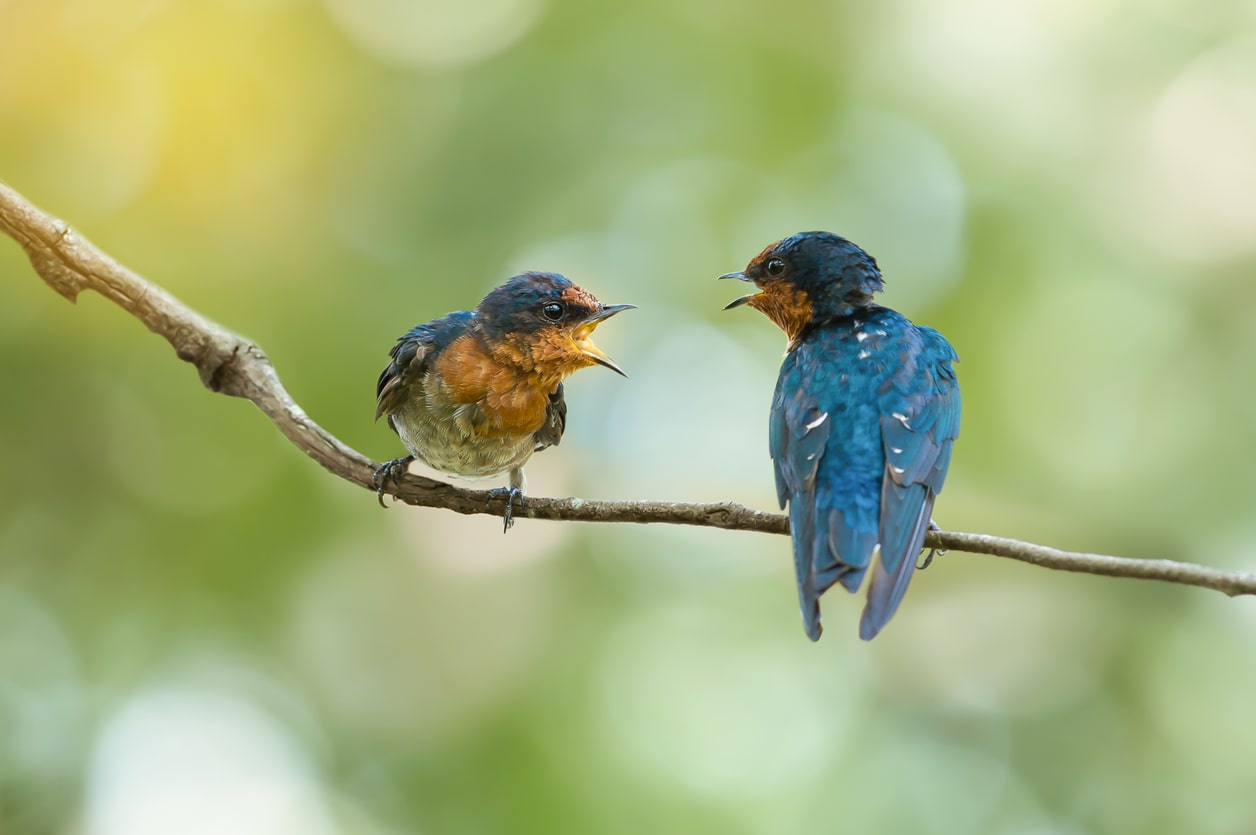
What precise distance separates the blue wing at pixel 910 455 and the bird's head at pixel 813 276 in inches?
12.2

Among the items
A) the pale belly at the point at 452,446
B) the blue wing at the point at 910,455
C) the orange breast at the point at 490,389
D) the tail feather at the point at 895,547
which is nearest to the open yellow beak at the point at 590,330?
the orange breast at the point at 490,389

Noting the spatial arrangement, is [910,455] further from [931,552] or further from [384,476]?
[384,476]

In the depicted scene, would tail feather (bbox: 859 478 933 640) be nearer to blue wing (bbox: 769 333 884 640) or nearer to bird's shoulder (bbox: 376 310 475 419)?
blue wing (bbox: 769 333 884 640)

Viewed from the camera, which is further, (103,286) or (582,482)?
(582,482)

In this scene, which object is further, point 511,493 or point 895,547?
point 511,493

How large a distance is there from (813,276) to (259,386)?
2045mm

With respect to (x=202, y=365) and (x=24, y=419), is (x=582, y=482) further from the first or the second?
(x=202, y=365)

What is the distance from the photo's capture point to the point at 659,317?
8.98 m

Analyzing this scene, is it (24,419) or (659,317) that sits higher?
(659,317)

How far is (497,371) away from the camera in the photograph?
14.8ft

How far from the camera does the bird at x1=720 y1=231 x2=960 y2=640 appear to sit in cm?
326

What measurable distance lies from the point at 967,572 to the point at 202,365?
645cm

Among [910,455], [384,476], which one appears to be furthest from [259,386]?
[910,455]

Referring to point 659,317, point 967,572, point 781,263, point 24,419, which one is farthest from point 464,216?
point 781,263
